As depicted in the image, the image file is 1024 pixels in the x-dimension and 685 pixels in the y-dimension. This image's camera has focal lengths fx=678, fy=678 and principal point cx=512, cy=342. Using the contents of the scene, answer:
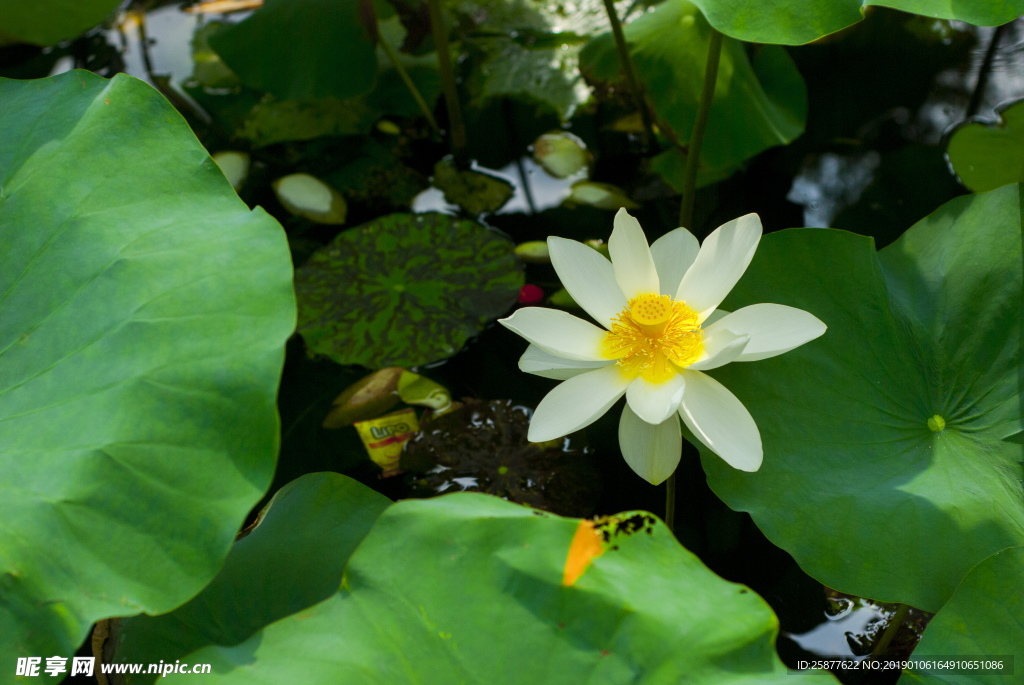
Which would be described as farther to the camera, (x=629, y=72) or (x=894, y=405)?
(x=629, y=72)

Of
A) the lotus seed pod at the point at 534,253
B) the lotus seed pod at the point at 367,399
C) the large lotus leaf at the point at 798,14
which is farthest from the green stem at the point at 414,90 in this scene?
the large lotus leaf at the point at 798,14

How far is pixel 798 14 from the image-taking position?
1121mm

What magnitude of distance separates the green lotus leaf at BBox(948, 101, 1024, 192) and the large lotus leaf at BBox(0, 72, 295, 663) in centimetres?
182

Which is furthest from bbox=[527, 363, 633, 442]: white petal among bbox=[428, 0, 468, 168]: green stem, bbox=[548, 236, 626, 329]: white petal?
bbox=[428, 0, 468, 168]: green stem

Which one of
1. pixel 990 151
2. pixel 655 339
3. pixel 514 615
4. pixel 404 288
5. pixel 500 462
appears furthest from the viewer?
pixel 990 151

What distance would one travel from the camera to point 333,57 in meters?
1.98

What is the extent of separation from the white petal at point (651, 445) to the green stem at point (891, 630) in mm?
441

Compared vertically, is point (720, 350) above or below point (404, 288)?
above

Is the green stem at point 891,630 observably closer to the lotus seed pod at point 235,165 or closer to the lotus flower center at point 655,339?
the lotus flower center at point 655,339

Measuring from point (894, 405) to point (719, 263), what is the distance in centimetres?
36

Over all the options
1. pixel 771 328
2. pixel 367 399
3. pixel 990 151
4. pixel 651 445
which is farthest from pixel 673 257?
pixel 990 151

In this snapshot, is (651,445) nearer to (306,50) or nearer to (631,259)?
(631,259)

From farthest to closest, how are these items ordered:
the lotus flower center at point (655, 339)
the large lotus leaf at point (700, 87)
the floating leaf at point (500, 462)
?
the large lotus leaf at point (700, 87)
the floating leaf at point (500, 462)
the lotus flower center at point (655, 339)

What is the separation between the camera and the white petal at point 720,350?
0.87 m
